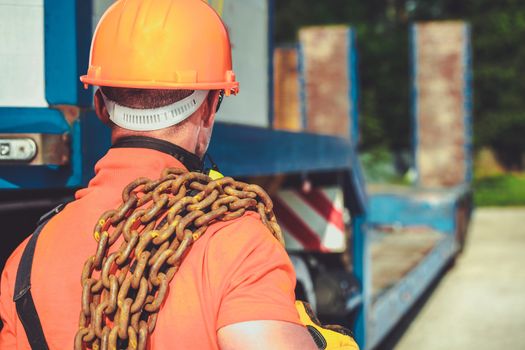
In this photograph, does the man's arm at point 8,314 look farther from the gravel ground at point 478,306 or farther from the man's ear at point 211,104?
the gravel ground at point 478,306

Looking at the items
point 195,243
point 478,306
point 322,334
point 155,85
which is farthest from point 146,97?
point 478,306

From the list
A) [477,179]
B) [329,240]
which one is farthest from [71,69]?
[477,179]

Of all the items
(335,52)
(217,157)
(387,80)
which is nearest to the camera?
(217,157)

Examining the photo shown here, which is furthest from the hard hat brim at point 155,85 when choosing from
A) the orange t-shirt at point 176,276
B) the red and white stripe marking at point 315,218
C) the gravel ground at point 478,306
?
the gravel ground at point 478,306

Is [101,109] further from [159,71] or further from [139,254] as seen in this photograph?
[139,254]

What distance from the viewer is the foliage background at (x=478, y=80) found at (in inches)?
1270

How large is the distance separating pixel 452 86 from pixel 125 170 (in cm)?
1168

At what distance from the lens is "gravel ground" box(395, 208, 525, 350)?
242 inches

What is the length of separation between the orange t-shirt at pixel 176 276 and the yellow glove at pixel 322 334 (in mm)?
159

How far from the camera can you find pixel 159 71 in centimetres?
136

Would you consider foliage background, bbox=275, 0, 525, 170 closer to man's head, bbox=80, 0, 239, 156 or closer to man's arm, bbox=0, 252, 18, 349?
man's head, bbox=80, 0, 239, 156

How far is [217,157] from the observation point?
7.95 ft

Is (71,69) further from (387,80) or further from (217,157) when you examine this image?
(387,80)

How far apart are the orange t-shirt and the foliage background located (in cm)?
3041
